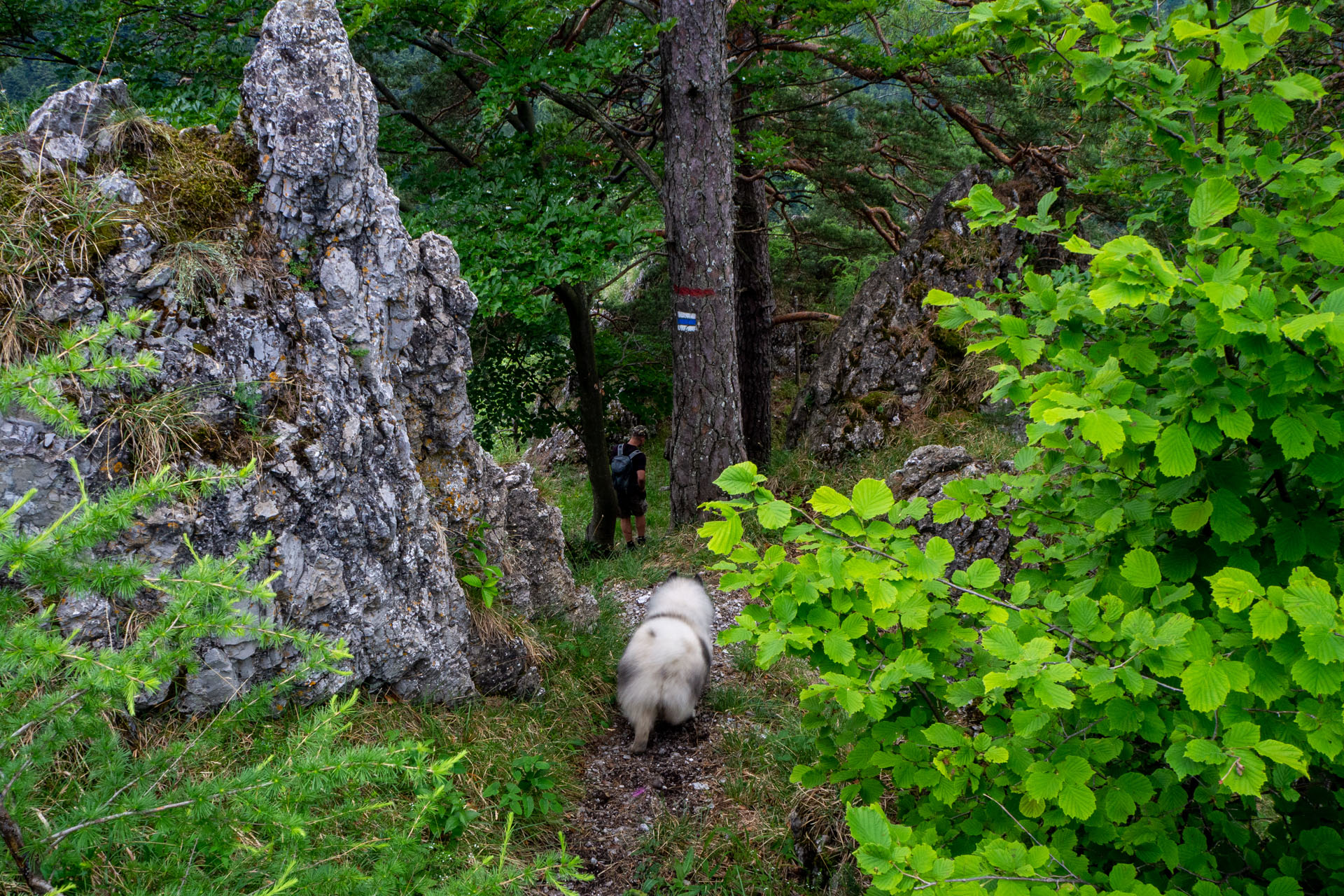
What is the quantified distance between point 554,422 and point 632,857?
19.3ft

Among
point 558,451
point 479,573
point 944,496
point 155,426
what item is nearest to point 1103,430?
point 155,426

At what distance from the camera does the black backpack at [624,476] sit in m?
9.86

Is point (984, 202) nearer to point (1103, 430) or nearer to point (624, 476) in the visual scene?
point (1103, 430)

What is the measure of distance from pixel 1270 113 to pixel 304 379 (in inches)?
175

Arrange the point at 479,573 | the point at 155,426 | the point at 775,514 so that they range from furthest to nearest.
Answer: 1. the point at 479,573
2. the point at 155,426
3. the point at 775,514

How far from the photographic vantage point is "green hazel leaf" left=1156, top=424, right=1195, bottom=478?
191cm

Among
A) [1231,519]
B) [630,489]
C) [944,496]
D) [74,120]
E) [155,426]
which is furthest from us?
[630,489]

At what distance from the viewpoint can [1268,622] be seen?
5.47 feet

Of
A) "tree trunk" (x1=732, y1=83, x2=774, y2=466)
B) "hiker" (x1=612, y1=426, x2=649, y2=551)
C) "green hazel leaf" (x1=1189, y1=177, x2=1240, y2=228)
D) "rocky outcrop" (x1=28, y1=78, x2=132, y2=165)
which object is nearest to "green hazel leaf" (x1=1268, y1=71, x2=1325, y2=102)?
"green hazel leaf" (x1=1189, y1=177, x2=1240, y2=228)

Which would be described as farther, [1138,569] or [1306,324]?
[1138,569]

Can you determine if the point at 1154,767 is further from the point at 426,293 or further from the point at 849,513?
the point at 426,293

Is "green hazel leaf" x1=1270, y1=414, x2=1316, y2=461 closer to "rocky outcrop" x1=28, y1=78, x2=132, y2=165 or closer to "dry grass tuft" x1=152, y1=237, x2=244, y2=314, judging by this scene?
"dry grass tuft" x1=152, y1=237, x2=244, y2=314

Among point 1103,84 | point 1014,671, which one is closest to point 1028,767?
point 1014,671

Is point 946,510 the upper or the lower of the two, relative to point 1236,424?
lower
